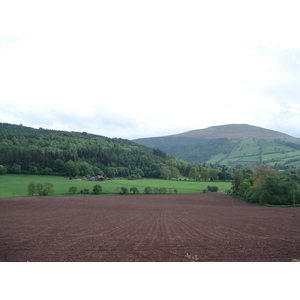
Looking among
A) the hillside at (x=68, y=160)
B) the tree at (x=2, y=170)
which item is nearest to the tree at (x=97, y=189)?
the hillside at (x=68, y=160)

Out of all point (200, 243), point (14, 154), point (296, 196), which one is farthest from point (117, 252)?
point (14, 154)

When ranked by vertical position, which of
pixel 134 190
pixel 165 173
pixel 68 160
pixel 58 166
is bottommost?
pixel 134 190

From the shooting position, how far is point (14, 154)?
172 ft

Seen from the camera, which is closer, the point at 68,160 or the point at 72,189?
the point at 72,189

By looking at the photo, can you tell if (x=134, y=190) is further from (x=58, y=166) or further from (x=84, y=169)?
(x=58, y=166)

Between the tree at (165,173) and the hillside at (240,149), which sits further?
the hillside at (240,149)

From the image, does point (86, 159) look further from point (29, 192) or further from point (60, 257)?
point (60, 257)

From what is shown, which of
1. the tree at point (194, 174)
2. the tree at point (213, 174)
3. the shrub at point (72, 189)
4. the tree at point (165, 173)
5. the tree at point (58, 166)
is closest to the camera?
the shrub at point (72, 189)

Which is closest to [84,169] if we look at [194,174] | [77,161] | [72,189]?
[77,161]

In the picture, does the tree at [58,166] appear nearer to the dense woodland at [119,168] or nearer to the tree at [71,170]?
the dense woodland at [119,168]

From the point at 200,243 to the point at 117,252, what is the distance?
362 cm

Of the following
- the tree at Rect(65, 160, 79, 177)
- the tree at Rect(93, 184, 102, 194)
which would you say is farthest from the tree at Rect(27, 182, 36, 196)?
the tree at Rect(65, 160, 79, 177)

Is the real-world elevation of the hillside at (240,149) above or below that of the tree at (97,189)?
above

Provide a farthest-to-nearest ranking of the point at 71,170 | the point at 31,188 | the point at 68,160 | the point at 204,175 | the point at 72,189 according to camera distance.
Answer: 1. the point at 204,175
2. the point at 68,160
3. the point at 71,170
4. the point at 72,189
5. the point at 31,188
